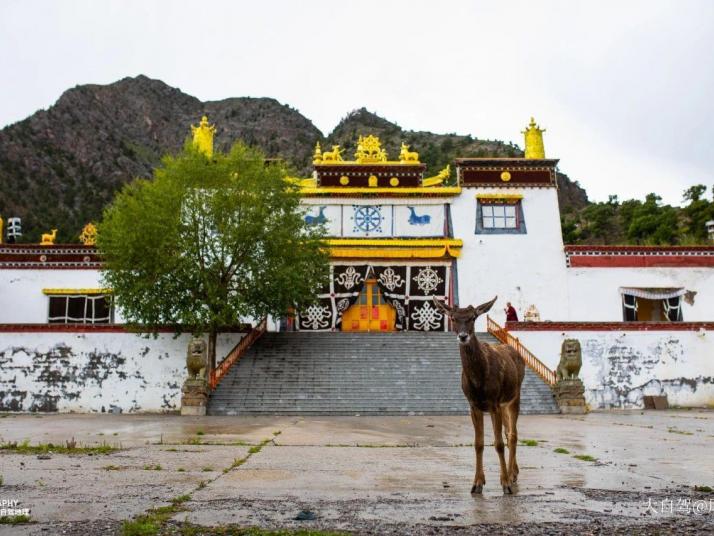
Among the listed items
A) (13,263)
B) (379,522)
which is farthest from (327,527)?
A: (13,263)

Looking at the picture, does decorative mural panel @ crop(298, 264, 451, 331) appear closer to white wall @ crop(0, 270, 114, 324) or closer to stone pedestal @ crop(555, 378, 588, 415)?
white wall @ crop(0, 270, 114, 324)

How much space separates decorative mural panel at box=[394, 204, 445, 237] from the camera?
1160 inches

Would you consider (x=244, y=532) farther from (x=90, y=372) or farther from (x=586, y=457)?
(x=90, y=372)

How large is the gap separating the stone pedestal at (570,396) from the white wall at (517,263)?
9067mm

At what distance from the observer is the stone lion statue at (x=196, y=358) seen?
1873 centimetres

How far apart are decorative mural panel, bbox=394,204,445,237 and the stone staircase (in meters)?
6.04

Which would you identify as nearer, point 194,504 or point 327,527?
point 327,527

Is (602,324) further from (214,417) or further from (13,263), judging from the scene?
(13,263)

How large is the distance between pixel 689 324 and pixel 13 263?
2687 centimetres

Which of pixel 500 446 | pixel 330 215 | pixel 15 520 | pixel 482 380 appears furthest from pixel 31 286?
pixel 500 446

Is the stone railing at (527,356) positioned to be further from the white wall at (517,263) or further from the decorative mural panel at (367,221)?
the decorative mural panel at (367,221)

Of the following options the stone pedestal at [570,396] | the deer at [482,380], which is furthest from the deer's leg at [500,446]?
the stone pedestal at [570,396]

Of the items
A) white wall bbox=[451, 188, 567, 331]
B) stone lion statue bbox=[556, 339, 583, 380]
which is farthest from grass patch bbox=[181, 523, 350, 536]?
white wall bbox=[451, 188, 567, 331]

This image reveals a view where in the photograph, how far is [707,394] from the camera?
22219 millimetres
